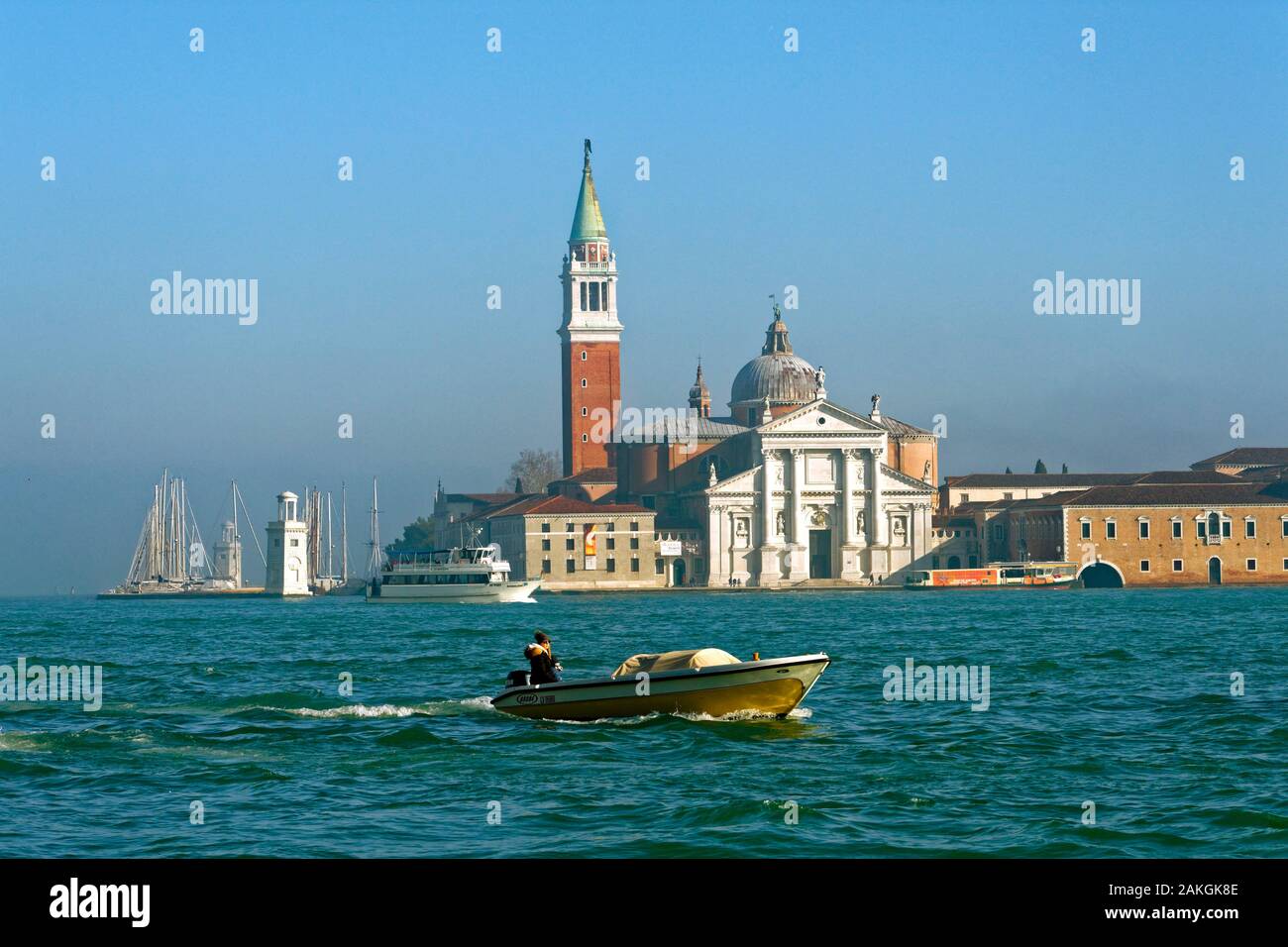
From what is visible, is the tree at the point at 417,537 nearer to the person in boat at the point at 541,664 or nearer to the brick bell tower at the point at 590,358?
the brick bell tower at the point at 590,358

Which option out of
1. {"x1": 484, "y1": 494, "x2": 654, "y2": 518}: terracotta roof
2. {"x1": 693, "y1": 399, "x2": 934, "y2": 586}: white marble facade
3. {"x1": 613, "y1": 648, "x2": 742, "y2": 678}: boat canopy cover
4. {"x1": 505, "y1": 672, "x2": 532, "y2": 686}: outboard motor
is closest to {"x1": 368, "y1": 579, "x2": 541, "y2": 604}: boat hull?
{"x1": 484, "y1": 494, "x2": 654, "y2": 518}: terracotta roof

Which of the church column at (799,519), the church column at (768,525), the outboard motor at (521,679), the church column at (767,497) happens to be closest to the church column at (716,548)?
the church column at (768,525)

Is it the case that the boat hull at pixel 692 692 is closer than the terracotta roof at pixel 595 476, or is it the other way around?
the boat hull at pixel 692 692

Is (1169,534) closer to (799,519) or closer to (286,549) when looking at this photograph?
(799,519)

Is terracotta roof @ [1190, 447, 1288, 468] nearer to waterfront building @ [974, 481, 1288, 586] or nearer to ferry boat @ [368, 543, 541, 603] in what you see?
waterfront building @ [974, 481, 1288, 586]

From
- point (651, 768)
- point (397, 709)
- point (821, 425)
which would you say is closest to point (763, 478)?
point (821, 425)
